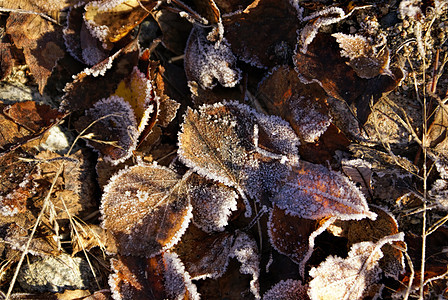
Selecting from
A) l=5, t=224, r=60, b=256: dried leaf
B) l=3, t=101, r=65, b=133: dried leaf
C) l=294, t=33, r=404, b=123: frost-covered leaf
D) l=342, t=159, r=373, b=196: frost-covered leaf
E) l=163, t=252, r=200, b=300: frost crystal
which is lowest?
l=163, t=252, r=200, b=300: frost crystal

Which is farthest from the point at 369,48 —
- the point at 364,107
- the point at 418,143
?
the point at 418,143

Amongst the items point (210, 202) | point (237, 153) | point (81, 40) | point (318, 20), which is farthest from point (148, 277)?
point (318, 20)

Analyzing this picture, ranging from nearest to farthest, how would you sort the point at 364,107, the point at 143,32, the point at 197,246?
1. the point at 364,107
2. the point at 197,246
3. the point at 143,32

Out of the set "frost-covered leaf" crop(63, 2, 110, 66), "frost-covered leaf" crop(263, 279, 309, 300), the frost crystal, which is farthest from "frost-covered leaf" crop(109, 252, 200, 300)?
"frost-covered leaf" crop(63, 2, 110, 66)

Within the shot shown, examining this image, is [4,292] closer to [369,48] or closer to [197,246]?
[197,246]

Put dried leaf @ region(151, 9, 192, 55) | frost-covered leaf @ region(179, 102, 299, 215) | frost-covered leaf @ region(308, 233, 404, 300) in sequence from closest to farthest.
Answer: frost-covered leaf @ region(308, 233, 404, 300)
frost-covered leaf @ region(179, 102, 299, 215)
dried leaf @ region(151, 9, 192, 55)

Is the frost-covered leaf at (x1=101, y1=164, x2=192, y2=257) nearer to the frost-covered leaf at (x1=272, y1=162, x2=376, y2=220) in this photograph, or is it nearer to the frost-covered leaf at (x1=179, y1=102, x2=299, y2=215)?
the frost-covered leaf at (x1=179, y1=102, x2=299, y2=215)

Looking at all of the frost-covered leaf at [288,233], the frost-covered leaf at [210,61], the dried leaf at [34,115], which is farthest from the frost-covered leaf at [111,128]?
the frost-covered leaf at [288,233]
